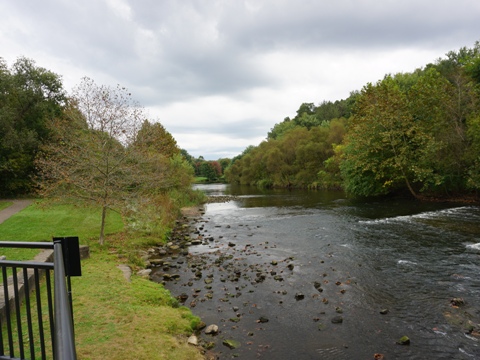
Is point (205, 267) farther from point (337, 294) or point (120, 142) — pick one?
point (120, 142)

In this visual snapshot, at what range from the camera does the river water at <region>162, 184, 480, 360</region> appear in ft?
25.6

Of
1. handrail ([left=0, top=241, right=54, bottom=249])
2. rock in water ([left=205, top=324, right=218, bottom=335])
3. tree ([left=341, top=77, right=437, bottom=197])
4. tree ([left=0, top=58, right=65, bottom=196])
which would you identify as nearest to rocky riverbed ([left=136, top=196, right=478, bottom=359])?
rock in water ([left=205, top=324, right=218, bottom=335])

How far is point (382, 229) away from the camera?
20156mm

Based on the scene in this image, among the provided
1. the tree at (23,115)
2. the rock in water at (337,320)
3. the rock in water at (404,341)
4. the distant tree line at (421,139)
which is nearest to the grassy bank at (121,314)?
the rock in water at (337,320)

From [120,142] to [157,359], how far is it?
12.3 metres

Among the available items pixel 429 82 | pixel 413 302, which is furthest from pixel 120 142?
pixel 429 82

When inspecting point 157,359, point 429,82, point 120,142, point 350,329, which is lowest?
point 350,329

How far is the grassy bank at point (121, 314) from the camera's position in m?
6.64

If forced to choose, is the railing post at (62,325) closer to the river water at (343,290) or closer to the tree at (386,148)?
the river water at (343,290)

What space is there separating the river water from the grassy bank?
0.93m

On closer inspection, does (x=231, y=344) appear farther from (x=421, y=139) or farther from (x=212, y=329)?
(x=421, y=139)

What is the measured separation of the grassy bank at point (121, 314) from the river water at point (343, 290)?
925mm

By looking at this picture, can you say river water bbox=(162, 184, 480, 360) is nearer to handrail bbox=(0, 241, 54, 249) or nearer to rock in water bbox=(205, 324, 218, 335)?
rock in water bbox=(205, 324, 218, 335)

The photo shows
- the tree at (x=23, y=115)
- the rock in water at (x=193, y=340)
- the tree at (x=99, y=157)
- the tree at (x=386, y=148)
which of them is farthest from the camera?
the tree at (x=23, y=115)
